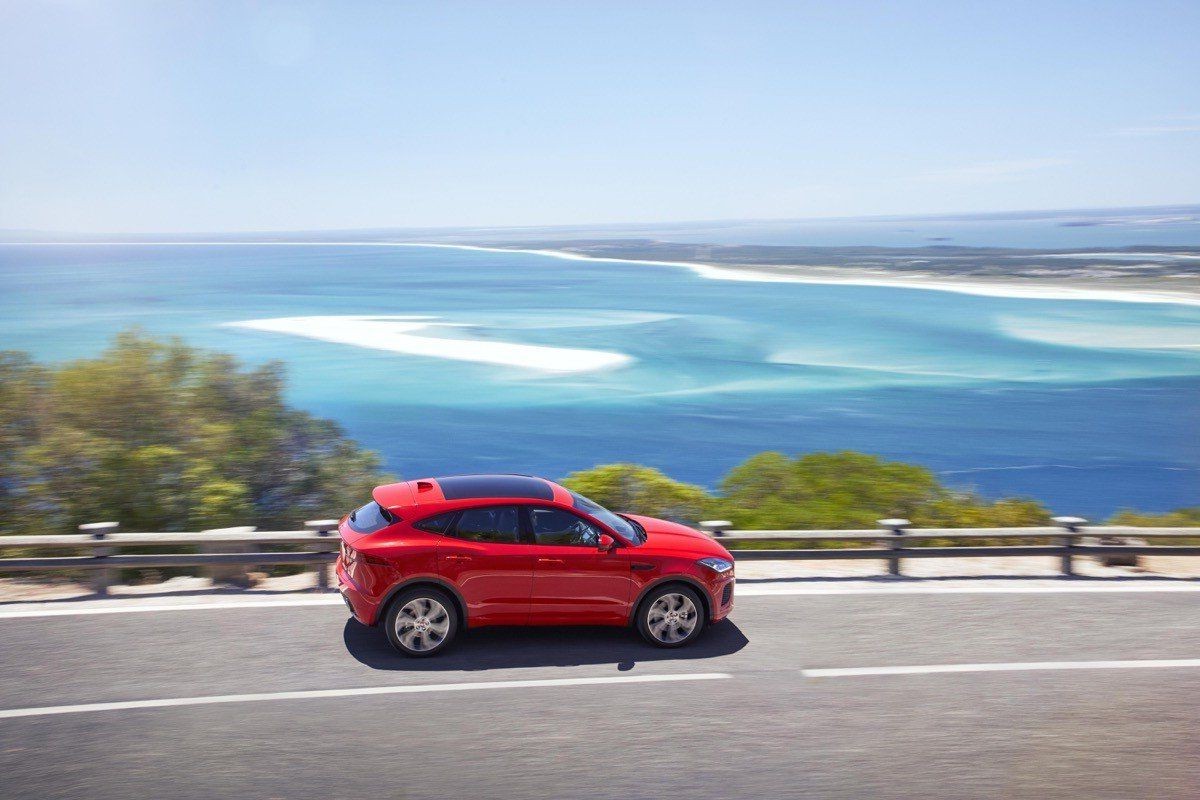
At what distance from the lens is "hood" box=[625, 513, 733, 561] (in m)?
8.70

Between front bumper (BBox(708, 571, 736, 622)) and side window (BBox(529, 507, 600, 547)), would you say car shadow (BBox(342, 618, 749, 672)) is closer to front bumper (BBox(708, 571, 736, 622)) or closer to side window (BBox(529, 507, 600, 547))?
front bumper (BBox(708, 571, 736, 622))

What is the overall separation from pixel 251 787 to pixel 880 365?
85.9m

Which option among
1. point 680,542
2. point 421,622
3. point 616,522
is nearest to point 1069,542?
point 680,542

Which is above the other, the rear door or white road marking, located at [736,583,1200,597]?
the rear door

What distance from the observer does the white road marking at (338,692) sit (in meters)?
7.20

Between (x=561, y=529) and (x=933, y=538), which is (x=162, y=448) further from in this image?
(x=933, y=538)

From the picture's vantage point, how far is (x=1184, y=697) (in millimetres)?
7824

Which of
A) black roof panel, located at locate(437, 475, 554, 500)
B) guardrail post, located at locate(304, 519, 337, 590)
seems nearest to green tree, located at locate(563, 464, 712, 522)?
guardrail post, located at locate(304, 519, 337, 590)

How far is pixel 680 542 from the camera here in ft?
29.0

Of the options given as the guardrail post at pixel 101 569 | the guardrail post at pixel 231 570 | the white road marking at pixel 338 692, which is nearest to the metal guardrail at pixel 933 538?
the white road marking at pixel 338 692

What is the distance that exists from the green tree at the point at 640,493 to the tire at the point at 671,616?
22.6ft

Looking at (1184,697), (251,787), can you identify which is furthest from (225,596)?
(1184,697)

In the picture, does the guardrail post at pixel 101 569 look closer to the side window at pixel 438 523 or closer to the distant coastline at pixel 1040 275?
the side window at pixel 438 523

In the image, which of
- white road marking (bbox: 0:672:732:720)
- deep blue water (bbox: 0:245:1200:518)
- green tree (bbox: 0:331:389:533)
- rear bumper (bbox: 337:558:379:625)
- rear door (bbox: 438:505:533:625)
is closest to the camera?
white road marking (bbox: 0:672:732:720)
